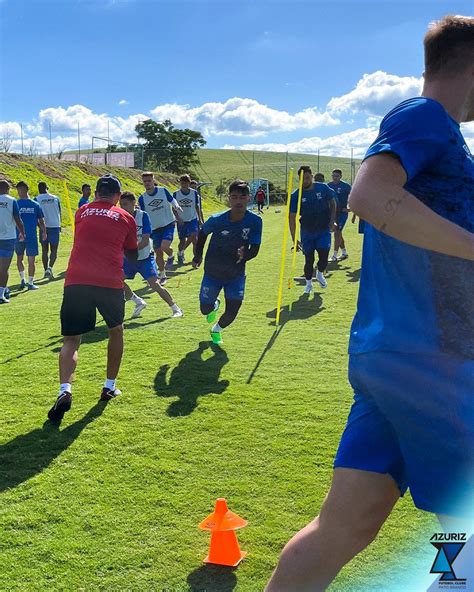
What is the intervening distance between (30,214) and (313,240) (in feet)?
19.3

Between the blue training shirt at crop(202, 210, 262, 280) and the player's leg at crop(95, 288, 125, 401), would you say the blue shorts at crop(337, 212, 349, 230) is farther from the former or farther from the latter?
the player's leg at crop(95, 288, 125, 401)

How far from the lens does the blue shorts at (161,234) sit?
12.1 m

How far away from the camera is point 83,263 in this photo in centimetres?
494

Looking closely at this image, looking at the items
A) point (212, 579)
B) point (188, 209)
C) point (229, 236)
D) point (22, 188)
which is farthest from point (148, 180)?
point (212, 579)

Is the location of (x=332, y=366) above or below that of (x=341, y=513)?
below

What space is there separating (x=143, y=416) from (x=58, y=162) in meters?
29.8

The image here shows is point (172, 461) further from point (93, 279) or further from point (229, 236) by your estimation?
point (229, 236)

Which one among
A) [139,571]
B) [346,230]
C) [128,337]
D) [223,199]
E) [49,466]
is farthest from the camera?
[223,199]

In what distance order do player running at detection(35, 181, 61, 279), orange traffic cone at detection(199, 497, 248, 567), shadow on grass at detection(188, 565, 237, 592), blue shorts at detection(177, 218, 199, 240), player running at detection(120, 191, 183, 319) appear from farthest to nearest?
blue shorts at detection(177, 218, 199, 240) → player running at detection(35, 181, 61, 279) → player running at detection(120, 191, 183, 319) → orange traffic cone at detection(199, 497, 248, 567) → shadow on grass at detection(188, 565, 237, 592)

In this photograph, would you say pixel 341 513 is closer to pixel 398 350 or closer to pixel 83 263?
pixel 398 350

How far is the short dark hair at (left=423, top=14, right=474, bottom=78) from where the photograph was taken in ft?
5.53

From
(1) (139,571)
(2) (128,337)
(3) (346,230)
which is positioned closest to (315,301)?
(2) (128,337)

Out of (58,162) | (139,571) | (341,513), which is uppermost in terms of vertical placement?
(58,162)

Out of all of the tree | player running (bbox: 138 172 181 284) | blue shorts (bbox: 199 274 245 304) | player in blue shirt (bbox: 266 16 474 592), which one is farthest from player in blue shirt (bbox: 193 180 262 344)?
the tree
